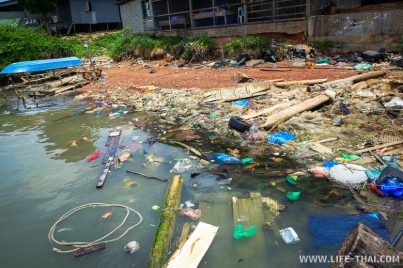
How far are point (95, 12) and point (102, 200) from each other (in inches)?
1104

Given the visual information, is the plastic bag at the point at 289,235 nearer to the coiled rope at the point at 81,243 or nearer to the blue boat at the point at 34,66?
the coiled rope at the point at 81,243

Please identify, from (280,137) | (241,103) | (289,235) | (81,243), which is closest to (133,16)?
(241,103)

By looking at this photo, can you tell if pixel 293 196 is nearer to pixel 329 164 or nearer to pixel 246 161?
pixel 329 164

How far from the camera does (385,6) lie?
11.1 m

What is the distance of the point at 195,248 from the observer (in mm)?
3422

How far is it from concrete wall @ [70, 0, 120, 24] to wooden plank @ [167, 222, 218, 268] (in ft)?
95.9

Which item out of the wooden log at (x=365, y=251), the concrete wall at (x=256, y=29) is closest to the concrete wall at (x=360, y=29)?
the concrete wall at (x=256, y=29)

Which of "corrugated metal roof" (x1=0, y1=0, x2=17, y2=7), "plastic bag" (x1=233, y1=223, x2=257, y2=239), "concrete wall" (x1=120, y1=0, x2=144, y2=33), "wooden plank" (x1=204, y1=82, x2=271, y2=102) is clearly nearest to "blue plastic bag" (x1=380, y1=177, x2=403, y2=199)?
"plastic bag" (x1=233, y1=223, x2=257, y2=239)

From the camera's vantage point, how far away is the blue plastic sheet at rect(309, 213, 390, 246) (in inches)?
132

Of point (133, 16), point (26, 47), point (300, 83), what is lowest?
point (300, 83)

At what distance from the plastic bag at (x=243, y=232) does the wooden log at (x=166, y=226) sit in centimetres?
79

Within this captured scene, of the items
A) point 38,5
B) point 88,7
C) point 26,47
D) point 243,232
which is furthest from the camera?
point 88,7

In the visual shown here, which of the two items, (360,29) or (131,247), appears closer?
(131,247)

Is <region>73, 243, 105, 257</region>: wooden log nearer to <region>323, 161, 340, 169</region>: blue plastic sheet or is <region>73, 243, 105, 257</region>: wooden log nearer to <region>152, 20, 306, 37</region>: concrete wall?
<region>323, 161, 340, 169</region>: blue plastic sheet
